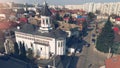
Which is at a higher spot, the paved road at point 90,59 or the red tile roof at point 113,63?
the red tile roof at point 113,63

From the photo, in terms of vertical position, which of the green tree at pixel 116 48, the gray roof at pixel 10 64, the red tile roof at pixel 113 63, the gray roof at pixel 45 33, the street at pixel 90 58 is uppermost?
the gray roof at pixel 45 33

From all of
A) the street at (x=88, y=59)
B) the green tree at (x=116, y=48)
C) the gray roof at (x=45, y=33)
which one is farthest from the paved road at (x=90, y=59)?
the gray roof at (x=45, y=33)

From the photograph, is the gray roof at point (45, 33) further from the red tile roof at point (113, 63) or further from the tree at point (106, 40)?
the red tile roof at point (113, 63)

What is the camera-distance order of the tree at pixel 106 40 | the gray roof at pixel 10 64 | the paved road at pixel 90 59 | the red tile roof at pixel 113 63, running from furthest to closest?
the tree at pixel 106 40
the paved road at pixel 90 59
the red tile roof at pixel 113 63
the gray roof at pixel 10 64

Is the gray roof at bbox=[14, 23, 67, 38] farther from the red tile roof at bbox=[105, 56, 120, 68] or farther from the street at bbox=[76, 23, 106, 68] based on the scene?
the red tile roof at bbox=[105, 56, 120, 68]

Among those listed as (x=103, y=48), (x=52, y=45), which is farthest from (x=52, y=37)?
(x=103, y=48)

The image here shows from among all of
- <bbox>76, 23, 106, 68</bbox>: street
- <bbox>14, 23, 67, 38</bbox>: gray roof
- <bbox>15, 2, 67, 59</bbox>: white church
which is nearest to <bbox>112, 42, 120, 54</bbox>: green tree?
<bbox>76, 23, 106, 68</bbox>: street

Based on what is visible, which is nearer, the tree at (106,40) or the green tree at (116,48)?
the green tree at (116,48)

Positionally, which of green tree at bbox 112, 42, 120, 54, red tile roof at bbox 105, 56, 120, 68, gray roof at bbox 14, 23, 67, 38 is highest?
gray roof at bbox 14, 23, 67, 38

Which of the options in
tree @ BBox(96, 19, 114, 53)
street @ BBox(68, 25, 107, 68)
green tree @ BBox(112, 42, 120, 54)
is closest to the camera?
street @ BBox(68, 25, 107, 68)

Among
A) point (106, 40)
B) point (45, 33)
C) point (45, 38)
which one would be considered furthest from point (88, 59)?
point (45, 33)
